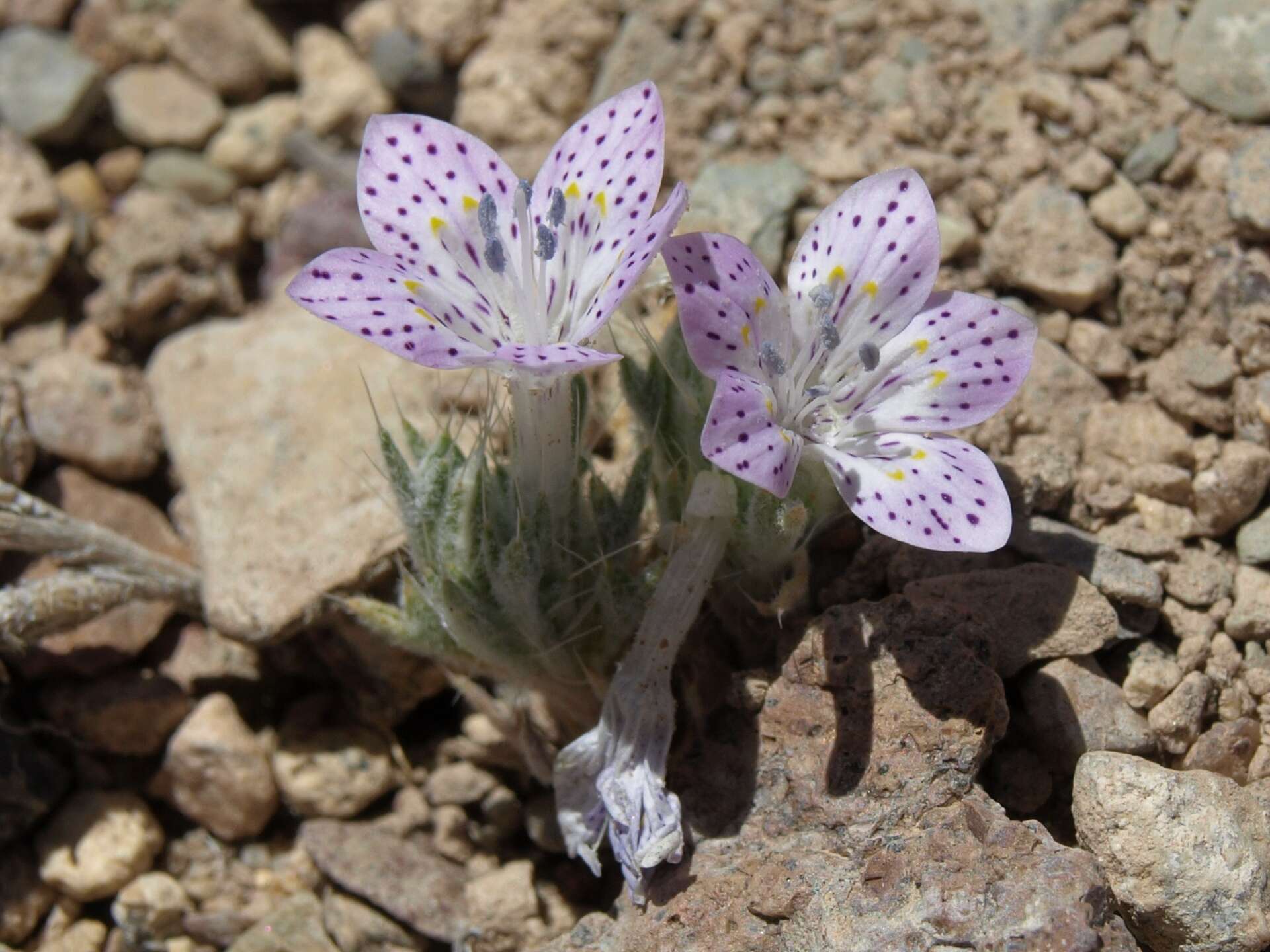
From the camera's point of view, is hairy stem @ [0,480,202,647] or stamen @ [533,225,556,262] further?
hairy stem @ [0,480,202,647]

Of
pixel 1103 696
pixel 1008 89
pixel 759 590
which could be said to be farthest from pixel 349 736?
pixel 1008 89

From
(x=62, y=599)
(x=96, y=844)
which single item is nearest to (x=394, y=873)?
(x=96, y=844)

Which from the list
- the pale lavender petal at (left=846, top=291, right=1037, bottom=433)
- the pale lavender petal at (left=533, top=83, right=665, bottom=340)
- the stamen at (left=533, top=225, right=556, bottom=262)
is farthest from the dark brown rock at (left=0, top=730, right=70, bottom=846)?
the pale lavender petal at (left=846, top=291, right=1037, bottom=433)

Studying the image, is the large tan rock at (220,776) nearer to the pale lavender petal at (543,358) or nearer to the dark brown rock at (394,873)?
the dark brown rock at (394,873)

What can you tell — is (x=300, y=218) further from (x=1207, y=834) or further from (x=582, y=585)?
(x=1207, y=834)

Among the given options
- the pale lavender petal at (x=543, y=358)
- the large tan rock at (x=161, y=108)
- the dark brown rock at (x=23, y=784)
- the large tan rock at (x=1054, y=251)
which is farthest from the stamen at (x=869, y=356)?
the large tan rock at (x=161, y=108)

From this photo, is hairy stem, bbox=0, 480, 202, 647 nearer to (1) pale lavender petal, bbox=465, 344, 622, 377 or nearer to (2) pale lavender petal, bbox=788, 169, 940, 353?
(1) pale lavender petal, bbox=465, 344, 622, 377

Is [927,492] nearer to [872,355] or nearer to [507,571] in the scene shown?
[872,355]
